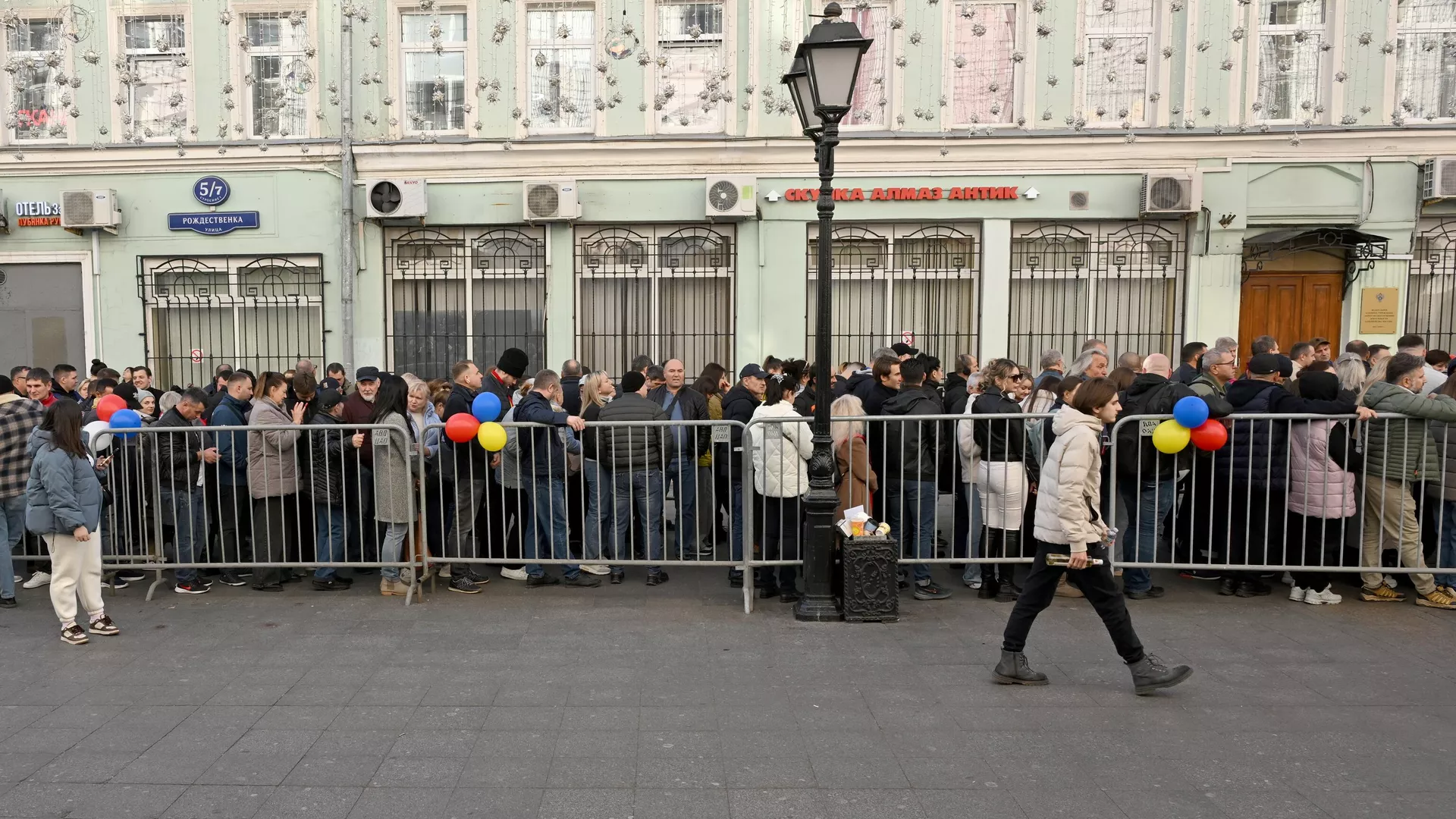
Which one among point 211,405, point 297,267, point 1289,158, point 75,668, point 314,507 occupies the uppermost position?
point 1289,158

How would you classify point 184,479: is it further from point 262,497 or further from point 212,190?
point 212,190

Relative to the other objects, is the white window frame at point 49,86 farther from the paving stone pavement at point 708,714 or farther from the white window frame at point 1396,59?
the white window frame at point 1396,59

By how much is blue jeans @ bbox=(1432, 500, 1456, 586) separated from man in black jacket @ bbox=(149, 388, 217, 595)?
9.32 m

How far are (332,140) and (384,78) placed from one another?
3.64 ft

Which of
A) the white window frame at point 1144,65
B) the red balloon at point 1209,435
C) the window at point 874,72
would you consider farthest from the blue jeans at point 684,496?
the white window frame at point 1144,65

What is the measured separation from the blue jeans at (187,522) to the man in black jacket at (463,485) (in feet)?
6.30

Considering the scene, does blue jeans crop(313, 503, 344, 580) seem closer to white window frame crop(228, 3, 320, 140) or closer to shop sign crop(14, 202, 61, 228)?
white window frame crop(228, 3, 320, 140)

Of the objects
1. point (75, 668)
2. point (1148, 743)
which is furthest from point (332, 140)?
point (1148, 743)

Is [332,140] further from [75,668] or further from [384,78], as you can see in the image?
[75,668]

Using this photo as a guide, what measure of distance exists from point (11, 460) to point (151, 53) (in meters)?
8.47

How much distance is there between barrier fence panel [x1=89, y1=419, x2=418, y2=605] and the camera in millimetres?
7410

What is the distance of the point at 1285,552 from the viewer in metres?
7.15

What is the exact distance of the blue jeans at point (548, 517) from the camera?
25.0 ft

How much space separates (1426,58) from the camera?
12.6 metres
